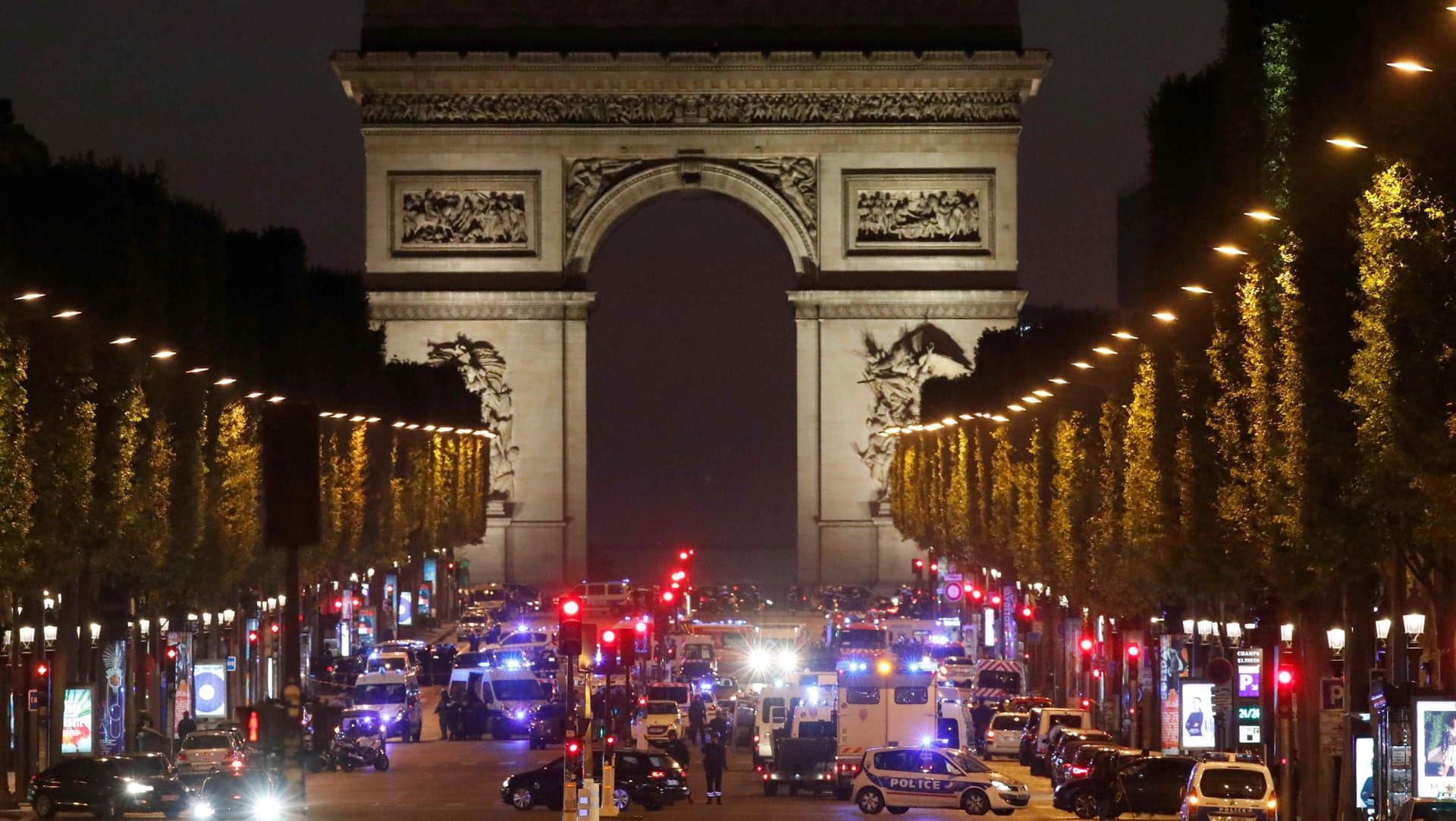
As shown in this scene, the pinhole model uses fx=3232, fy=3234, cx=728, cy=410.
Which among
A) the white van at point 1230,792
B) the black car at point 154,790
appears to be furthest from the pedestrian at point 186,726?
the white van at point 1230,792

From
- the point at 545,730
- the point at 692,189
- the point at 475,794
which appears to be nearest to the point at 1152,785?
the point at 475,794

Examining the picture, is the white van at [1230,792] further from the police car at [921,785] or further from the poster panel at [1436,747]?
the police car at [921,785]

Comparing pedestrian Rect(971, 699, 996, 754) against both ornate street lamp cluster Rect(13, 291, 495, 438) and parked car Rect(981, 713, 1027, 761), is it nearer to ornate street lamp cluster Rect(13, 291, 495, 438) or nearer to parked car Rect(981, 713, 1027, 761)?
parked car Rect(981, 713, 1027, 761)

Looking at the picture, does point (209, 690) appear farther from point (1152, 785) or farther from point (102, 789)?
point (1152, 785)

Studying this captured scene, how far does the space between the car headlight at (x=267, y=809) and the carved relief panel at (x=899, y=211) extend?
195 feet

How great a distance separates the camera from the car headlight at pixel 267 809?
28.0 metres

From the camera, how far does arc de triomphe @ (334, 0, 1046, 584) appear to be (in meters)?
91.2

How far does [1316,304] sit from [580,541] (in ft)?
201

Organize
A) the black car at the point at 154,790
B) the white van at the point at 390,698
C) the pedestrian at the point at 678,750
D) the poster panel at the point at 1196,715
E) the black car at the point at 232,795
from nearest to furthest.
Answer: the black car at the point at 232,795, the black car at the point at 154,790, the poster panel at the point at 1196,715, the pedestrian at the point at 678,750, the white van at the point at 390,698

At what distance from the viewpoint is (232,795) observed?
35938 mm

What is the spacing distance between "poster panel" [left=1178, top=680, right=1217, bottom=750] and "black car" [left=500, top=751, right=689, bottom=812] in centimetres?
646

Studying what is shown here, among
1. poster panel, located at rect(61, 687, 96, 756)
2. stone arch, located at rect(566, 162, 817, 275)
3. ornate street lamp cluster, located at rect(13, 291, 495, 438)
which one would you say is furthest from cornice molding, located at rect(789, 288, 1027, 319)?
poster panel, located at rect(61, 687, 96, 756)

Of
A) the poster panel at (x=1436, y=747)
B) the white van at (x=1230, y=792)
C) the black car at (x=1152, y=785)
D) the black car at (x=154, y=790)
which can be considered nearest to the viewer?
the poster panel at (x=1436, y=747)

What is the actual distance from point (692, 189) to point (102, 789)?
55.0m
